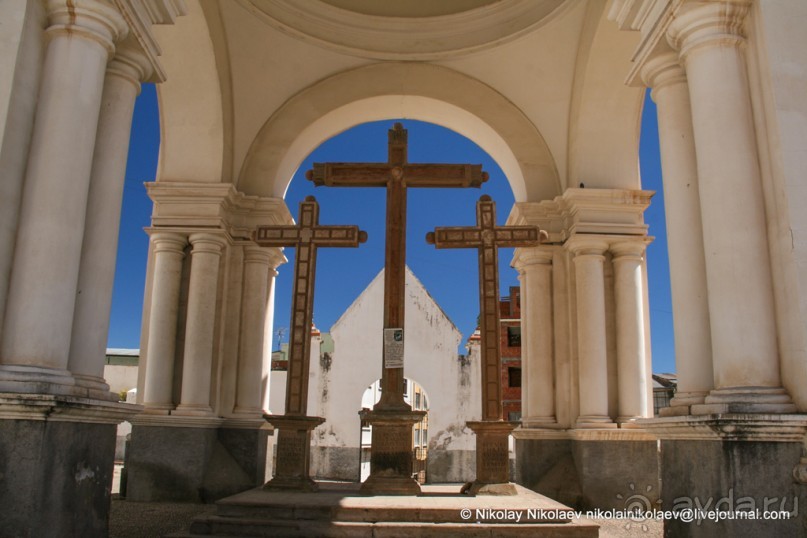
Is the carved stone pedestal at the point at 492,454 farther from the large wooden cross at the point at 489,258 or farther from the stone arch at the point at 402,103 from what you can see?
the stone arch at the point at 402,103

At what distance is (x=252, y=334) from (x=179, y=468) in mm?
2130

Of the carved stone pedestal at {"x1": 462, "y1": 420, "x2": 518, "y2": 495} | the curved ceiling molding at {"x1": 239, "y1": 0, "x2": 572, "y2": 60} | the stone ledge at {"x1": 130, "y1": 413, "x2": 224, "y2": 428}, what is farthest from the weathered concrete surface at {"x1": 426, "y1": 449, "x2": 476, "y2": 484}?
the carved stone pedestal at {"x1": 462, "y1": 420, "x2": 518, "y2": 495}

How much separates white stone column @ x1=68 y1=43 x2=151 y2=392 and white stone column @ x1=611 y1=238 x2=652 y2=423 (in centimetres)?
687

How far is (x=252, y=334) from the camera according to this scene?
35.4 ft

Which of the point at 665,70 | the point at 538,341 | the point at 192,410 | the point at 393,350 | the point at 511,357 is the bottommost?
the point at 192,410

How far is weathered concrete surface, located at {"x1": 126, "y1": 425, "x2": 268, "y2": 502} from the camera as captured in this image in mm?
→ 9625

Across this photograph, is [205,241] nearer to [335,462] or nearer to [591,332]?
[591,332]

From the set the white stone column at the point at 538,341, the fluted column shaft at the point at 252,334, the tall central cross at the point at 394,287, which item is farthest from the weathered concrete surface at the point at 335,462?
the tall central cross at the point at 394,287

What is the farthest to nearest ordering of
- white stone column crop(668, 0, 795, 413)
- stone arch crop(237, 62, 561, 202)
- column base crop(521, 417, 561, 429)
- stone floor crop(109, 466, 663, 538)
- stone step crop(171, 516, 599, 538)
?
stone arch crop(237, 62, 561, 202) → column base crop(521, 417, 561, 429) → stone floor crop(109, 466, 663, 538) → stone step crop(171, 516, 599, 538) → white stone column crop(668, 0, 795, 413)

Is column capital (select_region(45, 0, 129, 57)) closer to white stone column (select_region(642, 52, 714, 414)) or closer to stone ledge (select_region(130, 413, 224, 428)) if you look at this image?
white stone column (select_region(642, 52, 714, 414))

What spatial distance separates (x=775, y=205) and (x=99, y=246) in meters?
5.13

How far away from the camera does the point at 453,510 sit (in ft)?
20.5

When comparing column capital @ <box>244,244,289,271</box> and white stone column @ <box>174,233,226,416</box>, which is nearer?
white stone column @ <box>174,233,226,416</box>

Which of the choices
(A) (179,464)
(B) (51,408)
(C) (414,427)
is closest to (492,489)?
(B) (51,408)
